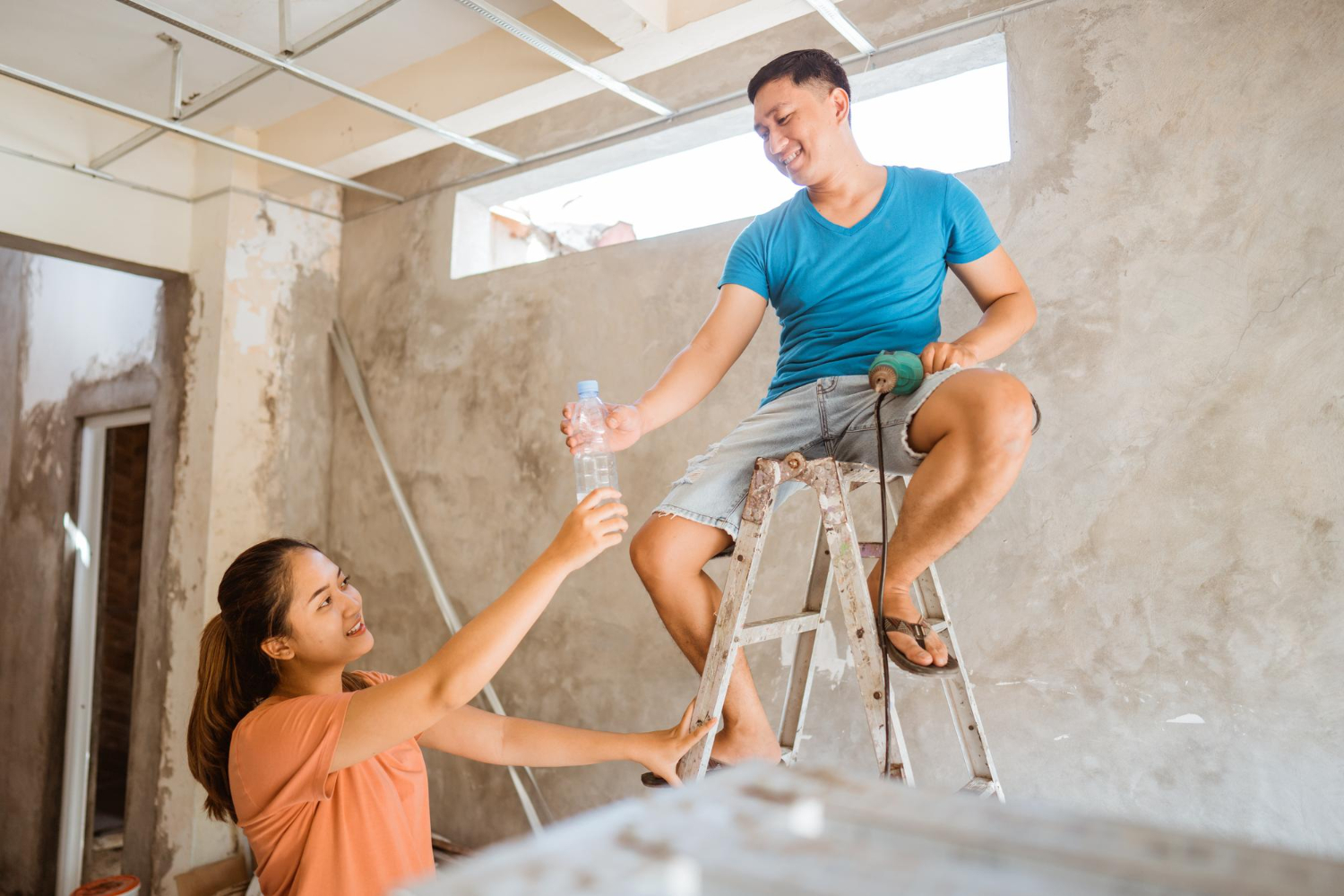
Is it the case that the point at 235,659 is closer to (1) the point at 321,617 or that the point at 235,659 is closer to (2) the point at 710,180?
(1) the point at 321,617

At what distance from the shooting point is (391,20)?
321cm

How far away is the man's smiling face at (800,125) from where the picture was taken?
179cm

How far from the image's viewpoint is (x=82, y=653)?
185 inches

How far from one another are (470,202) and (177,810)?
289 cm

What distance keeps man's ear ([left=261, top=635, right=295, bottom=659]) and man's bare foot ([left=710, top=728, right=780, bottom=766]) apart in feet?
2.73

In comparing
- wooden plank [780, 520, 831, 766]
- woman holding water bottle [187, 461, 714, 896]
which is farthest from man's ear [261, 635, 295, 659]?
wooden plank [780, 520, 831, 766]

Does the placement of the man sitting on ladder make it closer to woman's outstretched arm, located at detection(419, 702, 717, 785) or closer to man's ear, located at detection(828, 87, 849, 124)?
man's ear, located at detection(828, 87, 849, 124)

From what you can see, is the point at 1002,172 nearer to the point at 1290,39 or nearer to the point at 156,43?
the point at 1290,39

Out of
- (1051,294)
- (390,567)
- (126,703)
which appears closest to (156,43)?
(390,567)

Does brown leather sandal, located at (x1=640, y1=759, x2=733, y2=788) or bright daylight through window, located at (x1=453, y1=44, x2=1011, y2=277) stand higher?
bright daylight through window, located at (x1=453, y1=44, x2=1011, y2=277)

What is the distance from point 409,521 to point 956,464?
2.82 metres

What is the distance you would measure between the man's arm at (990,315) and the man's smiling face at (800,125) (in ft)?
1.15

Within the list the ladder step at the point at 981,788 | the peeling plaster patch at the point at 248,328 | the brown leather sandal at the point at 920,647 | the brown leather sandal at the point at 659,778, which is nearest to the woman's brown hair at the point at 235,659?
the brown leather sandal at the point at 659,778

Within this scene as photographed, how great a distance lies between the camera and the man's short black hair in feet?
5.90
